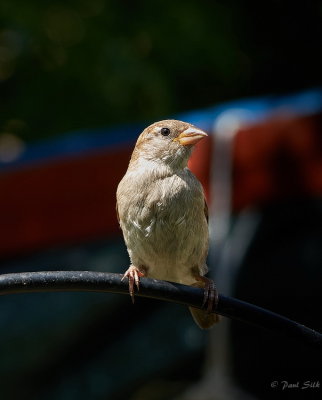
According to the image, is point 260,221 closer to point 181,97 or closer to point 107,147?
point 107,147

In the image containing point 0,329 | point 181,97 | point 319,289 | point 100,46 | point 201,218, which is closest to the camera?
point 201,218

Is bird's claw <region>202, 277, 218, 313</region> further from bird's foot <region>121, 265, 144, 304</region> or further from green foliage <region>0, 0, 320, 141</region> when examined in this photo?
green foliage <region>0, 0, 320, 141</region>

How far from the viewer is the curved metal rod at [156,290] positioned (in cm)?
300

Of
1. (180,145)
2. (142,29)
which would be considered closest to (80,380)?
(180,145)

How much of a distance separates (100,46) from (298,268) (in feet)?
9.27

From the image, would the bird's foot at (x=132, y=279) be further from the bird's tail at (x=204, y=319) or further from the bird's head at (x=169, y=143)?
the bird's head at (x=169, y=143)

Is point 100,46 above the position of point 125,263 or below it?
Answer: above

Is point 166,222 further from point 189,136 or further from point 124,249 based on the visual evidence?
point 124,249

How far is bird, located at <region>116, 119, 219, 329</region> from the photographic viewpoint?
4207 mm

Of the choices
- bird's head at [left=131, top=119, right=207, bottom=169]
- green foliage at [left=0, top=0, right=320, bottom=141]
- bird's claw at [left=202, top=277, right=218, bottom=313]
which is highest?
green foliage at [left=0, top=0, right=320, bottom=141]

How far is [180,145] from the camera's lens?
4.53 meters

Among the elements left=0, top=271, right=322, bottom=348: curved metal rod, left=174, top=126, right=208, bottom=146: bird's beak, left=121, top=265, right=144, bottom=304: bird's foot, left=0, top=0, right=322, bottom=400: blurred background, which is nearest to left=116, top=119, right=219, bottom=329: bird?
left=174, top=126, right=208, bottom=146: bird's beak

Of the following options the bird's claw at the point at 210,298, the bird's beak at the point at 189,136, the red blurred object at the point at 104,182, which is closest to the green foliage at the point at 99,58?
the red blurred object at the point at 104,182

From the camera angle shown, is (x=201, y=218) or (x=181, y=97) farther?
(x=181, y=97)
